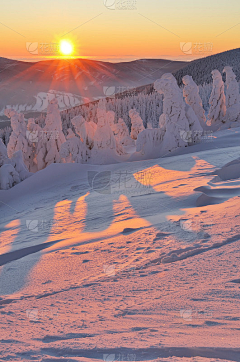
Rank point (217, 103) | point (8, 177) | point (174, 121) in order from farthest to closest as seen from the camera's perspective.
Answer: point (217, 103), point (174, 121), point (8, 177)

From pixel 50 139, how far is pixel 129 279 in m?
18.6

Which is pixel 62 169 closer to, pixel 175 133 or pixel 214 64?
pixel 175 133

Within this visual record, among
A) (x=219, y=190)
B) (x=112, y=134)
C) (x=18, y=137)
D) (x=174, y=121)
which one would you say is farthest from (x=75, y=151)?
(x=219, y=190)

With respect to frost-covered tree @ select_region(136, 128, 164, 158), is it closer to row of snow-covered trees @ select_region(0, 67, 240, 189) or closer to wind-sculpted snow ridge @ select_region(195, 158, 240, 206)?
row of snow-covered trees @ select_region(0, 67, 240, 189)

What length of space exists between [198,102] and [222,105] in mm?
1992

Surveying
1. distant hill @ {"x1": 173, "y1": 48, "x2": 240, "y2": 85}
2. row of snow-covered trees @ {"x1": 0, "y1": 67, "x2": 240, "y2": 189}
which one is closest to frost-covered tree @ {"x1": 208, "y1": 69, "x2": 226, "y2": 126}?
row of snow-covered trees @ {"x1": 0, "y1": 67, "x2": 240, "y2": 189}

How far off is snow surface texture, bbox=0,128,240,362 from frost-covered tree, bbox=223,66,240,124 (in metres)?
14.2

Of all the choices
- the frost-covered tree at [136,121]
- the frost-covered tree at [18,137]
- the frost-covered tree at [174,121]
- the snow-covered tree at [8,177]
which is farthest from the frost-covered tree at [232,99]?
the snow-covered tree at [8,177]

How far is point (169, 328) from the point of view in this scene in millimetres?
2039

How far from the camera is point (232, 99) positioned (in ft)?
64.9

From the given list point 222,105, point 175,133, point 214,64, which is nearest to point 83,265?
point 175,133

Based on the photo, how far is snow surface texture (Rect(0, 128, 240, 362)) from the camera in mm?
1930

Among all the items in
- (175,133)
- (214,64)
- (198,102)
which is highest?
(214,64)

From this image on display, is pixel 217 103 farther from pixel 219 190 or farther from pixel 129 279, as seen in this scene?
pixel 129 279
